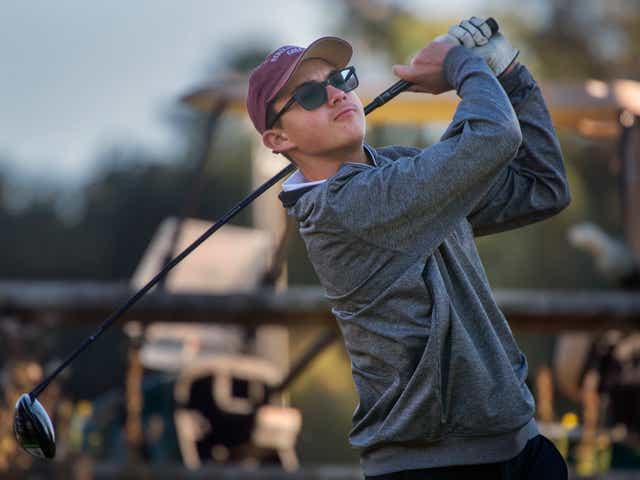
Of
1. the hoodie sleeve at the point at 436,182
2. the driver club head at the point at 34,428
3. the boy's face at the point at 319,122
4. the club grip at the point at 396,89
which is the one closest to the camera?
the hoodie sleeve at the point at 436,182

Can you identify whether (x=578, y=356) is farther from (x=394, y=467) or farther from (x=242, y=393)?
(x=394, y=467)

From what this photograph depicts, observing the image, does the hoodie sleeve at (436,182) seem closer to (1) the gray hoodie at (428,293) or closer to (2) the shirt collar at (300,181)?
(1) the gray hoodie at (428,293)

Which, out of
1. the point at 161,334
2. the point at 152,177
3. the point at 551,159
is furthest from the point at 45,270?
the point at 551,159

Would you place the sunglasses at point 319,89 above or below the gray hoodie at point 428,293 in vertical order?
above

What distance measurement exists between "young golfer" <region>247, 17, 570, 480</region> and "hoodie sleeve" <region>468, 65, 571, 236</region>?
0.43ft

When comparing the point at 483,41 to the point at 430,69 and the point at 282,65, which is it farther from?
the point at 282,65

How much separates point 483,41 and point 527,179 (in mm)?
316

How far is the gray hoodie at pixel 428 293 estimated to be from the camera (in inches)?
92.1

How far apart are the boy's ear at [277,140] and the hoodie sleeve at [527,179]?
42cm

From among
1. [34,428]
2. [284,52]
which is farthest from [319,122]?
[34,428]

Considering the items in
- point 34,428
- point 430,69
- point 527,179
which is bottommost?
point 34,428

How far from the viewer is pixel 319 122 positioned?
98.7 inches

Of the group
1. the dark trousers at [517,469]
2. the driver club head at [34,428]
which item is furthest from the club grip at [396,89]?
the driver club head at [34,428]

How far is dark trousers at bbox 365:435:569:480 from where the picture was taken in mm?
2410
